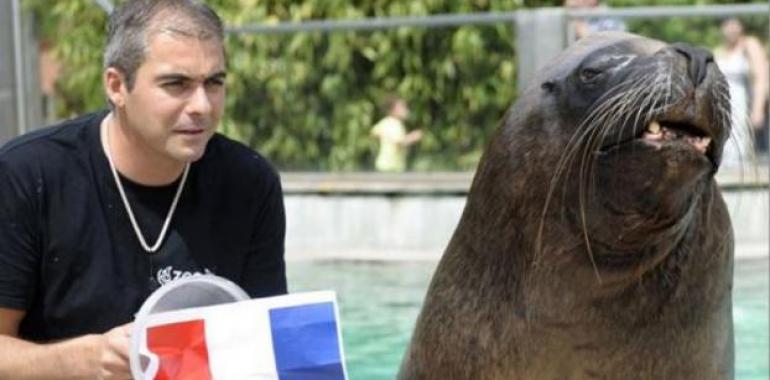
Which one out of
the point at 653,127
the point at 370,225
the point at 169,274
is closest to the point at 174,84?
the point at 169,274

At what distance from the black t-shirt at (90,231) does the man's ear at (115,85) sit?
17 cm

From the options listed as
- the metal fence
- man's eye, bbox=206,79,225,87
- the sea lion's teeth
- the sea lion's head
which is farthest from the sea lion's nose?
the metal fence

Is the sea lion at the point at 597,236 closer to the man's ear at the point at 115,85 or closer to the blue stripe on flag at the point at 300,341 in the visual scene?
the blue stripe on flag at the point at 300,341

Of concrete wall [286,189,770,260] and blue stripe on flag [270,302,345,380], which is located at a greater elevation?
blue stripe on flag [270,302,345,380]

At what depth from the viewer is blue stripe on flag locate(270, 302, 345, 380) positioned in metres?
3.10

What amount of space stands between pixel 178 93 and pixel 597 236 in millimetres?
880

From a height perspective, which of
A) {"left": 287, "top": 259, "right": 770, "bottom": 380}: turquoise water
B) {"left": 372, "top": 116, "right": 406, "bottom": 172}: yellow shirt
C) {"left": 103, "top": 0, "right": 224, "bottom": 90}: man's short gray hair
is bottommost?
{"left": 287, "top": 259, "right": 770, "bottom": 380}: turquoise water

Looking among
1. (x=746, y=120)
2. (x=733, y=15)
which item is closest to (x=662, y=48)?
(x=746, y=120)

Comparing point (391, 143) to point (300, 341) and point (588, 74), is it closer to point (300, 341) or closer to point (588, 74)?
point (588, 74)

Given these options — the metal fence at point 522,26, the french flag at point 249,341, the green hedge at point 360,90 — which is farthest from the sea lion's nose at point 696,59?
the green hedge at point 360,90

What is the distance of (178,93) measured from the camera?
134 inches

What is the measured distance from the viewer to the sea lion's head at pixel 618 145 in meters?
3.12

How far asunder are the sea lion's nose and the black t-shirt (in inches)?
42.3

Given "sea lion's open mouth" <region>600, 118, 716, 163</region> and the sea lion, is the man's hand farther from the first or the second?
"sea lion's open mouth" <region>600, 118, 716, 163</region>
